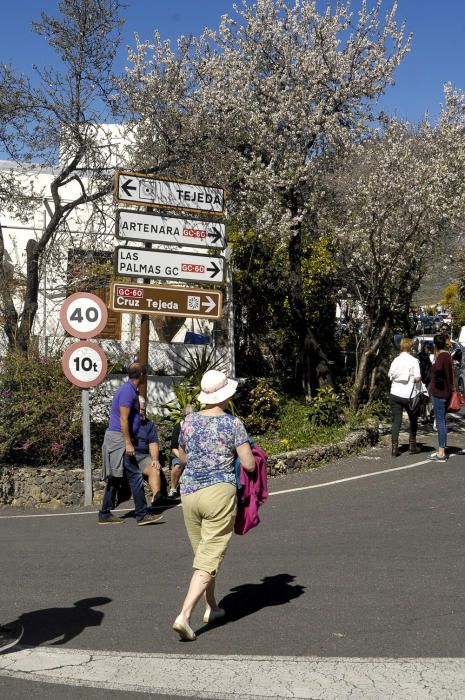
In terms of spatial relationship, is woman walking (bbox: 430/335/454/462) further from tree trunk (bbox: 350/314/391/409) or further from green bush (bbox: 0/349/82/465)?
green bush (bbox: 0/349/82/465)

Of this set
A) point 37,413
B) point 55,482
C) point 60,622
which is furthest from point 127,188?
point 60,622

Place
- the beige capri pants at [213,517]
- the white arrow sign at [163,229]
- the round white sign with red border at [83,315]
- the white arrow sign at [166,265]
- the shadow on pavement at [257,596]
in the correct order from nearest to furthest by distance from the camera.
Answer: the beige capri pants at [213,517] < the shadow on pavement at [257,596] < the round white sign with red border at [83,315] < the white arrow sign at [166,265] < the white arrow sign at [163,229]

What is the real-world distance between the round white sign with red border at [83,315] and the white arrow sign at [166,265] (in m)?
1.63

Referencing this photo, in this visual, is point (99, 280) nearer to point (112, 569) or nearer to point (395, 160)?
point (395, 160)

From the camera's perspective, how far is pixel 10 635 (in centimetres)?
603

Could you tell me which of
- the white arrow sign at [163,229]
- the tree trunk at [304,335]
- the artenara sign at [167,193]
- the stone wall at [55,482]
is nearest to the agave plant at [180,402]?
the stone wall at [55,482]

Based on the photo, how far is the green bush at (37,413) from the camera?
1305 cm

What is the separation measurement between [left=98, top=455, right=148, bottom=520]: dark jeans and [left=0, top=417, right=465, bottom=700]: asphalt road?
228 mm

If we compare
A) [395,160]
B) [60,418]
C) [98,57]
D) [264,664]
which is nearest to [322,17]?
[395,160]

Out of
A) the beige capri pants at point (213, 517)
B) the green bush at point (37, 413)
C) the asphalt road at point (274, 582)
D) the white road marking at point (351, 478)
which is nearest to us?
the asphalt road at point (274, 582)

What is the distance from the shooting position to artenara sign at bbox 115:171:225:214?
44.7 feet

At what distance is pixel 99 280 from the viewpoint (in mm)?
17391

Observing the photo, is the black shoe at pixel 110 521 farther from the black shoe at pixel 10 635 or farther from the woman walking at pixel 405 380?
the woman walking at pixel 405 380

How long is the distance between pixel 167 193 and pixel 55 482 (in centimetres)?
473
